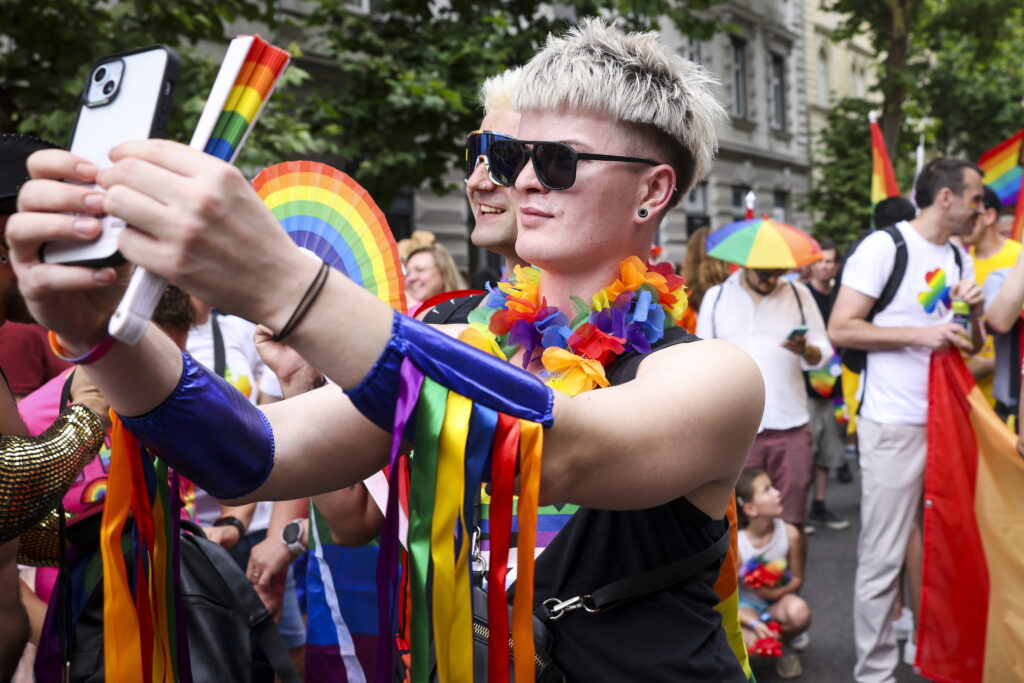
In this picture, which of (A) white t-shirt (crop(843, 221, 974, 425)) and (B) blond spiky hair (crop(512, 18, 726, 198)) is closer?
(B) blond spiky hair (crop(512, 18, 726, 198))

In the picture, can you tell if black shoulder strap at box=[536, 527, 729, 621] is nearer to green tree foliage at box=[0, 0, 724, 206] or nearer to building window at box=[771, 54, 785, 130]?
green tree foliage at box=[0, 0, 724, 206]

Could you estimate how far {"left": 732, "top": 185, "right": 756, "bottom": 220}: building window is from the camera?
23.6 m

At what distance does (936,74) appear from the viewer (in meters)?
21.4

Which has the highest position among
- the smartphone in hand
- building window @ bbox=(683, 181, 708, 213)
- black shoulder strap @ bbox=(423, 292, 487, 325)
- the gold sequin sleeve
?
building window @ bbox=(683, 181, 708, 213)

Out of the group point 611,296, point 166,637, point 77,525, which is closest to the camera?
point 166,637

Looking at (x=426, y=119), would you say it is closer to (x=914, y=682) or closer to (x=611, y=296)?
(x=914, y=682)

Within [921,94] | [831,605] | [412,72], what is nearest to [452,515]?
[831,605]

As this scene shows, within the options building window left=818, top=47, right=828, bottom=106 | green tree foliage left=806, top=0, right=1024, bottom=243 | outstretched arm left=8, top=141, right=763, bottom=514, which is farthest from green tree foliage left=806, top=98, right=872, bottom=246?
outstretched arm left=8, top=141, right=763, bottom=514

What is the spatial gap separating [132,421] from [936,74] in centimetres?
2295

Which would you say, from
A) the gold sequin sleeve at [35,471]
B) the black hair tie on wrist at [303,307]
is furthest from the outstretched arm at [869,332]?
the black hair tie on wrist at [303,307]

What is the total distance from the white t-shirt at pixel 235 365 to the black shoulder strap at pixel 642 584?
2.28 m

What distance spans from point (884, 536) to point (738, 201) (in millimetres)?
20209

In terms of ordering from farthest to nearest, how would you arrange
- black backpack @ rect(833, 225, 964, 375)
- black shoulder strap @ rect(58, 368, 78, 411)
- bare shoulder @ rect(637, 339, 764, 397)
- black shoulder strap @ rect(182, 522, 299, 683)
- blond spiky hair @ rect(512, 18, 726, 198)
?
black backpack @ rect(833, 225, 964, 375) < black shoulder strap @ rect(58, 368, 78, 411) < black shoulder strap @ rect(182, 522, 299, 683) < blond spiky hair @ rect(512, 18, 726, 198) < bare shoulder @ rect(637, 339, 764, 397)

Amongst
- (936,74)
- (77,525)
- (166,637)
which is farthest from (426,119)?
(936,74)
